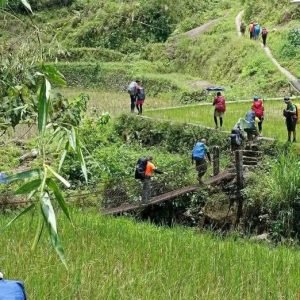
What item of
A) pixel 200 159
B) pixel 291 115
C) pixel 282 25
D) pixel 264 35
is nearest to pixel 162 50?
pixel 282 25

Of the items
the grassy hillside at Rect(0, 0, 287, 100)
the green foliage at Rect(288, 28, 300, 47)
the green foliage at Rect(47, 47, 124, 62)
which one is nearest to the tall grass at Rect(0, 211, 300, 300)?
the grassy hillside at Rect(0, 0, 287, 100)

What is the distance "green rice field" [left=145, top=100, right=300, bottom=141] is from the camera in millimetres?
14854

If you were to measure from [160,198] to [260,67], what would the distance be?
37.4ft

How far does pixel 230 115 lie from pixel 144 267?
10.7 metres

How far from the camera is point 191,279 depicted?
6.27 metres

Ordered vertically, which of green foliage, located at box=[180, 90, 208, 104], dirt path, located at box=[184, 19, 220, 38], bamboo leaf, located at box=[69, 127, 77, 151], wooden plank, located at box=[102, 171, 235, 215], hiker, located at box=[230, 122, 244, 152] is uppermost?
dirt path, located at box=[184, 19, 220, 38]

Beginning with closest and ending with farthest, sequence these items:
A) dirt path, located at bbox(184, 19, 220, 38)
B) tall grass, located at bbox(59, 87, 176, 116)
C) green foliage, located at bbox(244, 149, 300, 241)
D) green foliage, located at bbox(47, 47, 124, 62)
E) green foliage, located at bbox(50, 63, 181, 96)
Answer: green foliage, located at bbox(244, 149, 300, 241), tall grass, located at bbox(59, 87, 176, 116), green foliage, located at bbox(50, 63, 181, 96), dirt path, located at bbox(184, 19, 220, 38), green foliage, located at bbox(47, 47, 124, 62)

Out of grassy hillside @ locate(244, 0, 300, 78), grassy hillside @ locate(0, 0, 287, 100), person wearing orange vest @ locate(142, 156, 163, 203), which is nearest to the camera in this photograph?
person wearing orange vest @ locate(142, 156, 163, 203)

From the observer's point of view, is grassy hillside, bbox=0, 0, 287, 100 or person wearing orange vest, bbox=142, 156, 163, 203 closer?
person wearing orange vest, bbox=142, 156, 163, 203

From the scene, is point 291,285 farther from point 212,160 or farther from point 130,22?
point 130,22

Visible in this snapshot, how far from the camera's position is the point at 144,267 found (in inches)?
270

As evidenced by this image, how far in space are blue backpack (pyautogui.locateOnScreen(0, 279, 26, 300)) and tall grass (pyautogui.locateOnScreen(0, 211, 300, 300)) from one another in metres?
1.91

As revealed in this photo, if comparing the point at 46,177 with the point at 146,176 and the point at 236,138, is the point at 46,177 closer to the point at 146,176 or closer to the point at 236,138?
the point at 146,176

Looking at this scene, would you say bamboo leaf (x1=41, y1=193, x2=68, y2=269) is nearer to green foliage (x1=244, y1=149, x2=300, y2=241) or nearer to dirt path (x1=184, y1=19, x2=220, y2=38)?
green foliage (x1=244, y1=149, x2=300, y2=241)
